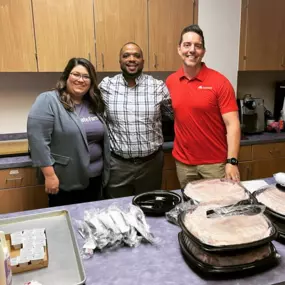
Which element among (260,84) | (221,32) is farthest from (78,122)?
(260,84)

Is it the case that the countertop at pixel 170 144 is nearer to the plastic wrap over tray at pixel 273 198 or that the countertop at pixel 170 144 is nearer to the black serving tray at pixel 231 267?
the plastic wrap over tray at pixel 273 198

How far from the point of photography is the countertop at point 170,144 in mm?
2307

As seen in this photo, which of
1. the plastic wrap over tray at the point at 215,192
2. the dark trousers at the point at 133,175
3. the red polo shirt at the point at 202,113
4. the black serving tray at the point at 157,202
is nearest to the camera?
the plastic wrap over tray at the point at 215,192

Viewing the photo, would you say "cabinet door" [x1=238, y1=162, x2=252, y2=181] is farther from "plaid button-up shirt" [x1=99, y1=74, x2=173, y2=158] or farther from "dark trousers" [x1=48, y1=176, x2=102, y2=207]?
"dark trousers" [x1=48, y1=176, x2=102, y2=207]

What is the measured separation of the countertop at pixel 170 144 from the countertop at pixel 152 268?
4.56ft

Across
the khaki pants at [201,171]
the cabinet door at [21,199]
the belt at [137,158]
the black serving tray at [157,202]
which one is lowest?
the cabinet door at [21,199]

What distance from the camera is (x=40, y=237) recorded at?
1038 mm

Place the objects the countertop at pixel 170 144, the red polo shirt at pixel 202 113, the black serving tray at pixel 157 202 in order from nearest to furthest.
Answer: the black serving tray at pixel 157 202 < the red polo shirt at pixel 202 113 < the countertop at pixel 170 144

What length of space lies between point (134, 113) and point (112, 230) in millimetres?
1126

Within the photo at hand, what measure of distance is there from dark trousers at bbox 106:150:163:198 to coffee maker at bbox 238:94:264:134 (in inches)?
46.4

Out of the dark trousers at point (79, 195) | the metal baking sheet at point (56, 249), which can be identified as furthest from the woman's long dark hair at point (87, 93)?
the metal baking sheet at point (56, 249)

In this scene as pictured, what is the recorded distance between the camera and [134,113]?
2074 mm

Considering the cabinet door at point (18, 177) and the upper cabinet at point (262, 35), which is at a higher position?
the upper cabinet at point (262, 35)

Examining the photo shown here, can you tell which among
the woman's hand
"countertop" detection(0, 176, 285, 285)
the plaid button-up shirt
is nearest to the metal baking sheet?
"countertop" detection(0, 176, 285, 285)
